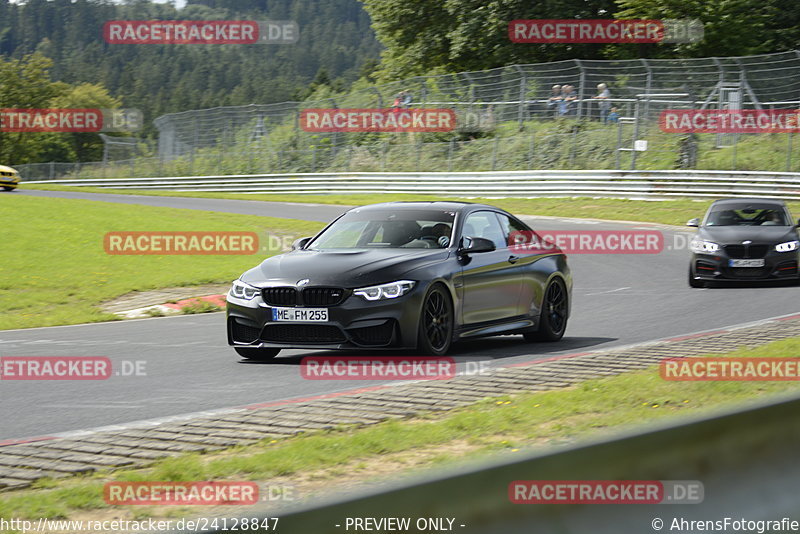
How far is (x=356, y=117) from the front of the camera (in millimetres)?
48500

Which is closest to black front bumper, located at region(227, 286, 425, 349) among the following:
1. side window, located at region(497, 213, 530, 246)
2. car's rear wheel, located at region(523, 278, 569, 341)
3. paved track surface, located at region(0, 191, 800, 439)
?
paved track surface, located at region(0, 191, 800, 439)

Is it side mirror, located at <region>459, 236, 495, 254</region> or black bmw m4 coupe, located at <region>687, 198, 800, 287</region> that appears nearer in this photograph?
side mirror, located at <region>459, 236, 495, 254</region>

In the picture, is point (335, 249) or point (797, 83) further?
point (797, 83)

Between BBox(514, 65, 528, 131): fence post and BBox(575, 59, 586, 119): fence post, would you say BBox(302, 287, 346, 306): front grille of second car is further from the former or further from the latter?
BBox(514, 65, 528, 131): fence post

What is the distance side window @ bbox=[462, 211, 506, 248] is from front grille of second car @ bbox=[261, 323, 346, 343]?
1.98 m

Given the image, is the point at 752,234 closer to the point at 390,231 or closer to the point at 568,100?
the point at 390,231

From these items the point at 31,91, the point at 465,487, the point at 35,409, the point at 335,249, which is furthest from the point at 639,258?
the point at 31,91

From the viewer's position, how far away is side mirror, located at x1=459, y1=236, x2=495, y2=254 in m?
10.7

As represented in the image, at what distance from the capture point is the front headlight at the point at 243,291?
1005cm

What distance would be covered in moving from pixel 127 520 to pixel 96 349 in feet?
22.9

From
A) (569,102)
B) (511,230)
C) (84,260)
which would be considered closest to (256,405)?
(511,230)

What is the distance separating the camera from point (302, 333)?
9.82 m

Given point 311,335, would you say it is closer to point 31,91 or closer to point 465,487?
point 465,487

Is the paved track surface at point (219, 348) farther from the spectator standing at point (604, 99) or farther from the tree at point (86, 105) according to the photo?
the tree at point (86, 105)
